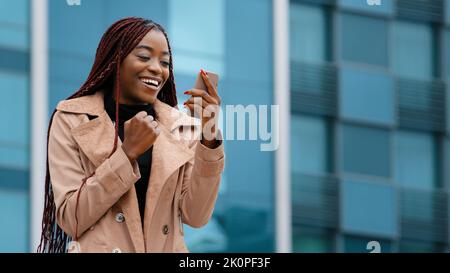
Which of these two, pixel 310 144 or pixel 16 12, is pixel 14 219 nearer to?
pixel 16 12

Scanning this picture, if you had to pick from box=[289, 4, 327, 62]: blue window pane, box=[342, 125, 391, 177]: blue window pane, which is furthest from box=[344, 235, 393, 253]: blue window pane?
box=[289, 4, 327, 62]: blue window pane

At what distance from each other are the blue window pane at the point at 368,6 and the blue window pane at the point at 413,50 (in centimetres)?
32

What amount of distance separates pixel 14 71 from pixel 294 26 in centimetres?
593

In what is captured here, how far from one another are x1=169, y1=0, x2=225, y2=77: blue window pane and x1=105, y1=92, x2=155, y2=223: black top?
19417 mm

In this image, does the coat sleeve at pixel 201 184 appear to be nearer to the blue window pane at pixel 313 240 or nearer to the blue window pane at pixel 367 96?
the blue window pane at pixel 313 240

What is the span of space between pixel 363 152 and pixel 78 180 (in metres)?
24.1

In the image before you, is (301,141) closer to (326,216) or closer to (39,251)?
(326,216)

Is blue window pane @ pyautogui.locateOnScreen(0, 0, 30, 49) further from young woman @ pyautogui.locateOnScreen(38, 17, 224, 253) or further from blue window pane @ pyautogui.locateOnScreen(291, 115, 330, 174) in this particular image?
young woman @ pyautogui.locateOnScreen(38, 17, 224, 253)

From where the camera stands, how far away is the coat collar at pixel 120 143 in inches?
531

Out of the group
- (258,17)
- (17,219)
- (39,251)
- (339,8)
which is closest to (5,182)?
(17,219)

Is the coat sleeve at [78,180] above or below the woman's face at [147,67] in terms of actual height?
A: below

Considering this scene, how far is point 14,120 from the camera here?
33.6m

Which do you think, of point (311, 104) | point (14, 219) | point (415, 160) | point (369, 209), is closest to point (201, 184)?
point (14, 219)

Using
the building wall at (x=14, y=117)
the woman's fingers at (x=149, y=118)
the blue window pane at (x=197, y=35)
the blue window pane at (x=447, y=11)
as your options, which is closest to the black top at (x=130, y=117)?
the woman's fingers at (x=149, y=118)
